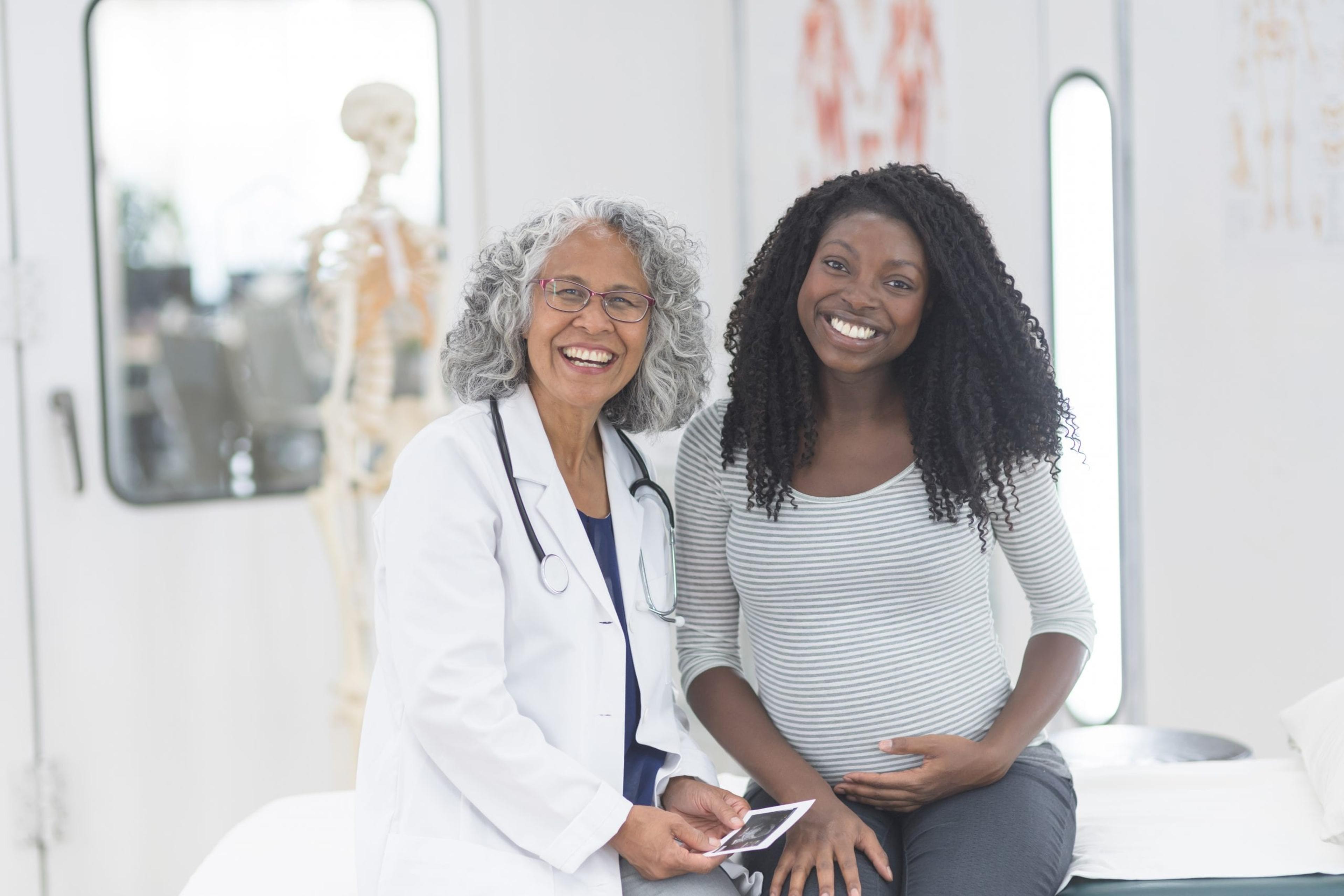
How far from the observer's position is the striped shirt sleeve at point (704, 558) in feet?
6.10

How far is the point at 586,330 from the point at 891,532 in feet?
1.68

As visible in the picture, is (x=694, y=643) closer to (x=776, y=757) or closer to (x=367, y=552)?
(x=776, y=757)

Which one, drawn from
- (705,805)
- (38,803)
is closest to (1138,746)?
(705,805)

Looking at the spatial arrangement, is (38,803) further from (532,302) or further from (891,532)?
(891,532)

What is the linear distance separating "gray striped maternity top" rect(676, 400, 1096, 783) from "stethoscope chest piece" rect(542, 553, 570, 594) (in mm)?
322

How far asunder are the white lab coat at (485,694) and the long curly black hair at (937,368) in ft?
1.21

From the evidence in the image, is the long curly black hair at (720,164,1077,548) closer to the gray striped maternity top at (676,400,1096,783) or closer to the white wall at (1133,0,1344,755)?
the gray striped maternity top at (676,400,1096,783)

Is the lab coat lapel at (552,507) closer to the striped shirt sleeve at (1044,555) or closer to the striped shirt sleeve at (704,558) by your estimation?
the striped shirt sleeve at (704,558)

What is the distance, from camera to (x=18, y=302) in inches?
123

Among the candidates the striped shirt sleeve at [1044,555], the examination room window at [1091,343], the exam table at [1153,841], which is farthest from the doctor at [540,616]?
the examination room window at [1091,343]

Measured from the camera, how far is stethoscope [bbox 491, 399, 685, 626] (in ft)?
5.16

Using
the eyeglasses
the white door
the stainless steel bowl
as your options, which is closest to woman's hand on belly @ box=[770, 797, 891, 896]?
the eyeglasses

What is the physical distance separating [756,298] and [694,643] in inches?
21.4

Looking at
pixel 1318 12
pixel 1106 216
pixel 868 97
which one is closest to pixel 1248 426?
pixel 1106 216
